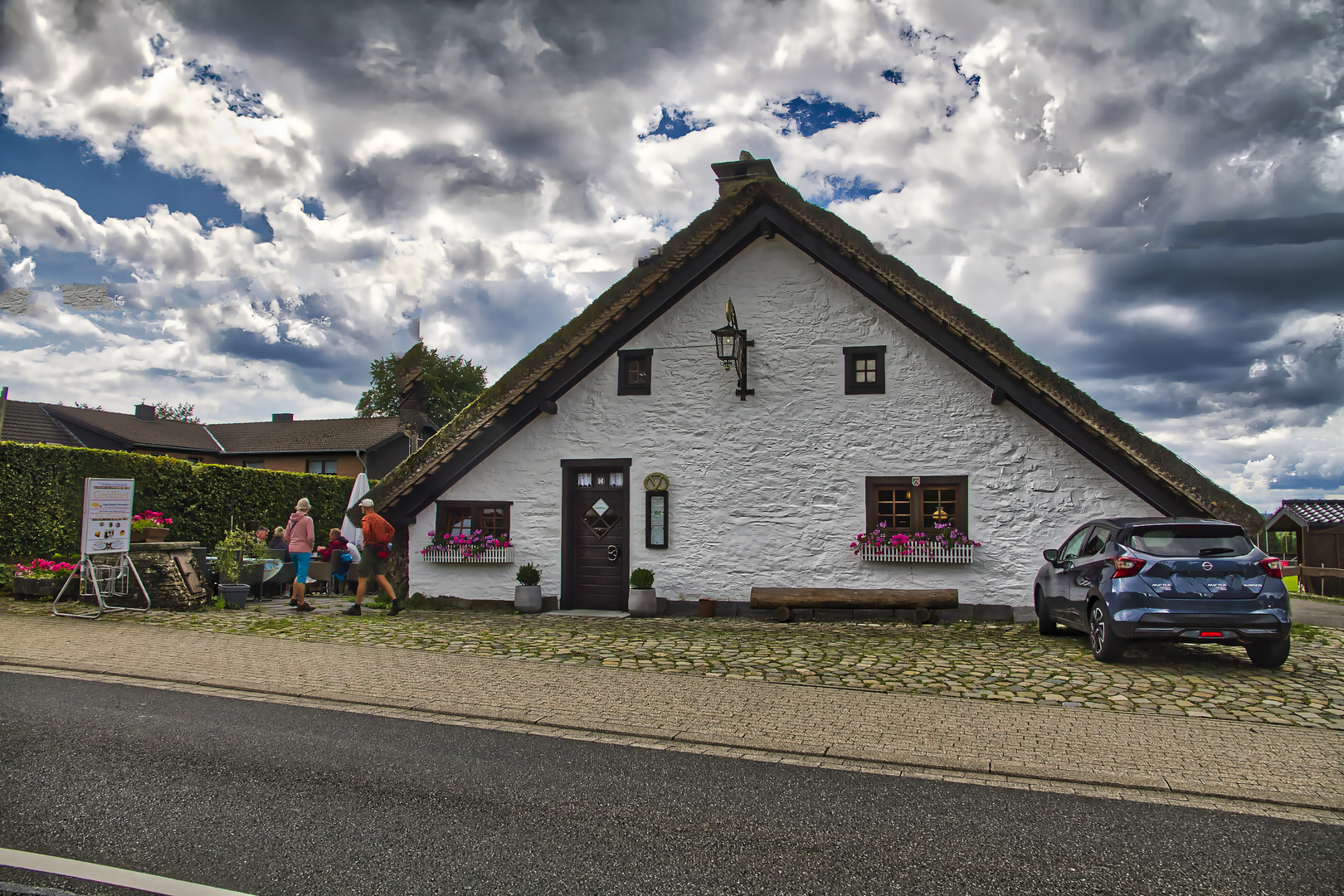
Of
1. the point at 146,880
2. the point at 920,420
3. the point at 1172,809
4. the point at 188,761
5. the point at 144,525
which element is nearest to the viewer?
the point at 146,880

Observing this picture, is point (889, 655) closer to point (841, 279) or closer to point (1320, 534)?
point (841, 279)

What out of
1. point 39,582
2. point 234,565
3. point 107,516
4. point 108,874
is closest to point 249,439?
point 39,582

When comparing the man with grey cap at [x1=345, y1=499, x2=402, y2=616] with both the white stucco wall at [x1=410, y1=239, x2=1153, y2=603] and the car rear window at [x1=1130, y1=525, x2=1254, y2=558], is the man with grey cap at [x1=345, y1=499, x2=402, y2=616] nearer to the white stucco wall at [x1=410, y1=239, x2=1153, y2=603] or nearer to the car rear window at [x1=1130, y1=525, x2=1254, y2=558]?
the white stucco wall at [x1=410, y1=239, x2=1153, y2=603]

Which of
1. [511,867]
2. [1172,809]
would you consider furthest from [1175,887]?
[511,867]

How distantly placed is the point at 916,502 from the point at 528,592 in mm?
6442

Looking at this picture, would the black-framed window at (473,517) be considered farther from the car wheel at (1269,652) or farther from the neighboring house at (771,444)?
the car wheel at (1269,652)

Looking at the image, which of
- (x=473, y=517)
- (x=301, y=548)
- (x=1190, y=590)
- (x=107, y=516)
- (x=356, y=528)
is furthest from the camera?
(x=356, y=528)

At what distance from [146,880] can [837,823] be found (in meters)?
3.15

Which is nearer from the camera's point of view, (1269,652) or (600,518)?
(1269,652)

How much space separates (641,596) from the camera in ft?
41.9

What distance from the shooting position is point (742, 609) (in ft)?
41.7

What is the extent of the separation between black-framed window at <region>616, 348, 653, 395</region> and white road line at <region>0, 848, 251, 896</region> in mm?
10656

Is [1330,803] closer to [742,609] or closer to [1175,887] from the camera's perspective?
[1175,887]

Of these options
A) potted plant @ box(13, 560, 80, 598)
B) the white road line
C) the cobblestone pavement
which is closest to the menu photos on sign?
the cobblestone pavement
